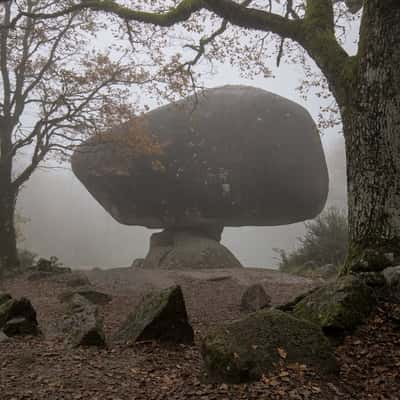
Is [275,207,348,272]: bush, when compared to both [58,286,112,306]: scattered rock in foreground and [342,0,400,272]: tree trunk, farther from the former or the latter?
[342,0,400,272]: tree trunk

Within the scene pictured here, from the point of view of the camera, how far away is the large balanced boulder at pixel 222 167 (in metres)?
17.2

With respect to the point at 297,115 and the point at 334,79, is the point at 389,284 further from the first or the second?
the point at 297,115

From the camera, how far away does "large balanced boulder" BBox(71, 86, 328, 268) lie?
677 inches

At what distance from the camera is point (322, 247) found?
16.8 meters

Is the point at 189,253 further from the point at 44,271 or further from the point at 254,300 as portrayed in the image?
the point at 254,300

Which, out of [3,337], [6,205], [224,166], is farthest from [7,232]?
[224,166]

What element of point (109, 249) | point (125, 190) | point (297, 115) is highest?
point (297, 115)

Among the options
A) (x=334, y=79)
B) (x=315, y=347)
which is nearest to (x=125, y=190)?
(x=334, y=79)

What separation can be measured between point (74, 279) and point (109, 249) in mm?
49887

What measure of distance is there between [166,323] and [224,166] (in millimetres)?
12757

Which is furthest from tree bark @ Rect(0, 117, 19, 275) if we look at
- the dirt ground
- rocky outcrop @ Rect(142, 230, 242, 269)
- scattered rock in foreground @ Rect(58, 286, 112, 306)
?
the dirt ground

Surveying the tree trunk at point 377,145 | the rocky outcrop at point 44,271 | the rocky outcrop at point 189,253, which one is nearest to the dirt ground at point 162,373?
the tree trunk at point 377,145

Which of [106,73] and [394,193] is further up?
[106,73]

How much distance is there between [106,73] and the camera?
1342 centimetres
